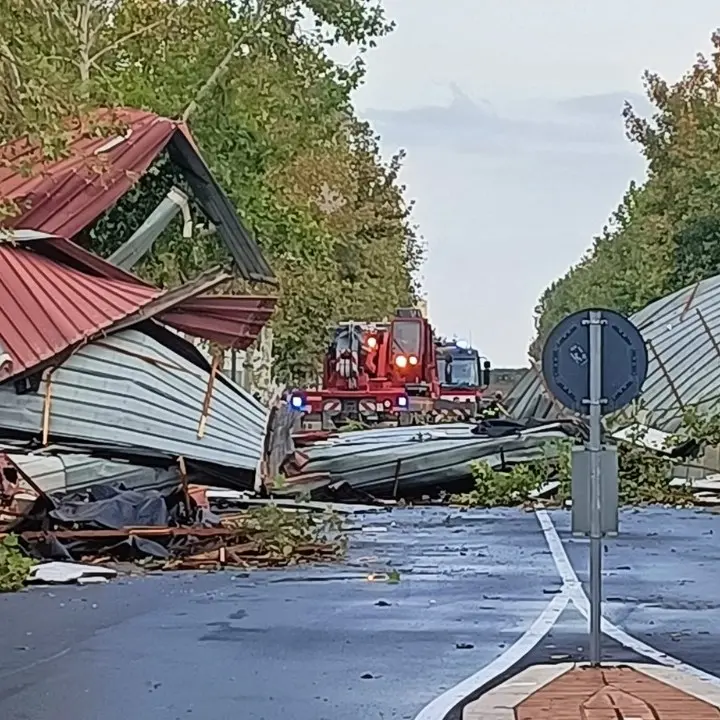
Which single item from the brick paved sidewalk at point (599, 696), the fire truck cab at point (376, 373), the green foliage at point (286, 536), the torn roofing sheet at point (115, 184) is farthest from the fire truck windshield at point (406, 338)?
the brick paved sidewalk at point (599, 696)

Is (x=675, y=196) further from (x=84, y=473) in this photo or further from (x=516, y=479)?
→ (x=84, y=473)

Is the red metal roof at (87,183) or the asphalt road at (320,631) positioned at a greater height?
the red metal roof at (87,183)

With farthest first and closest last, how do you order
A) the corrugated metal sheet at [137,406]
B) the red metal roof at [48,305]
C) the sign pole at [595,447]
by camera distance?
the corrugated metal sheet at [137,406]
the red metal roof at [48,305]
the sign pole at [595,447]

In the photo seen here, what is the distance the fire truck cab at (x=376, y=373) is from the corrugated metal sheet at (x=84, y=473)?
22.6m

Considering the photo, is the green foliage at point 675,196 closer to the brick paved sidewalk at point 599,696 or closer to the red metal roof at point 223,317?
the red metal roof at point 223,317

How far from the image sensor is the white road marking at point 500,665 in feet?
29.8

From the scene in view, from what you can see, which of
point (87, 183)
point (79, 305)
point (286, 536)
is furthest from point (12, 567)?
point (87, 183)

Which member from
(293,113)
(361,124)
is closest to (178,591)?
(293,113)

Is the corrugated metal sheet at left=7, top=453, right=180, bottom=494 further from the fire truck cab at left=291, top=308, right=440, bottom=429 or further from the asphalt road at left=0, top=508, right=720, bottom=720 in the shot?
the fire truck cab at left=291, top=308, right=440, bottom=429

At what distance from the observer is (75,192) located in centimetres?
2620

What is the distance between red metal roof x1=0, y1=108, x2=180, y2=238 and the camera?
2447cm

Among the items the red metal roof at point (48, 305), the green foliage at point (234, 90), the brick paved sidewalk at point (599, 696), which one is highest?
the green foliage at point (234, 90)

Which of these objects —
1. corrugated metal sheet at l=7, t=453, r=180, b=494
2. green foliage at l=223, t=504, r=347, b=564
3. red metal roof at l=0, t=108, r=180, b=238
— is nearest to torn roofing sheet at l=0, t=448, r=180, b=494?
corrugated metal sheet at l=7, t=453, r=180, b=494

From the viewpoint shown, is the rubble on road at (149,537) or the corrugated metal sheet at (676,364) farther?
the corrugated metal sheet at (676,364)
